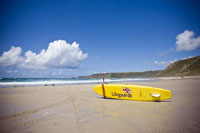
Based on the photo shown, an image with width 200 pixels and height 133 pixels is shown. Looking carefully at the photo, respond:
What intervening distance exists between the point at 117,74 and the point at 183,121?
11944cm

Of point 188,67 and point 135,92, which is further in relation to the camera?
point 188,67

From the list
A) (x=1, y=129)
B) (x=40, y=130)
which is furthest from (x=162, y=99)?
(x=1, y=129)

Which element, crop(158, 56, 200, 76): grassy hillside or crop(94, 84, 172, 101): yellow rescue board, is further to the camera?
crop(158, 56, 200, 76): grassy hillside

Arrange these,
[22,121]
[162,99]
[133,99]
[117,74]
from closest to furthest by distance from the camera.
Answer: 1. [22,121]
2. [162,99]
3. [133,99]
4. [117,74]

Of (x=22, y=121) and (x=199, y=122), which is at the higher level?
(x=22, y=121)

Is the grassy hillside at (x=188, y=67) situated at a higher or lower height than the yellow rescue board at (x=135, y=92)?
higher

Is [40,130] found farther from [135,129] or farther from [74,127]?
[135,129]

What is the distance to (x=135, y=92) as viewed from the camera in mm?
5629

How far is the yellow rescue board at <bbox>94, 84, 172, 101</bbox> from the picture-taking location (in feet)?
17.2

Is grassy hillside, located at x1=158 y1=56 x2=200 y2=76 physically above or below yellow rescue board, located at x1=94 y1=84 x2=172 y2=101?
above

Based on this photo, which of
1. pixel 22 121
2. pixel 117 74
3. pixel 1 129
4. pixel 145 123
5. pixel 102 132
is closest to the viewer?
pixel 102 132

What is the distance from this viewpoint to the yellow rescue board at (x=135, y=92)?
17.2 ft

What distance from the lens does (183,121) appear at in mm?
2773

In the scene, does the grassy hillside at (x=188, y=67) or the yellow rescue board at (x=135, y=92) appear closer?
the yellow rescue board at (x=135, y=92)
